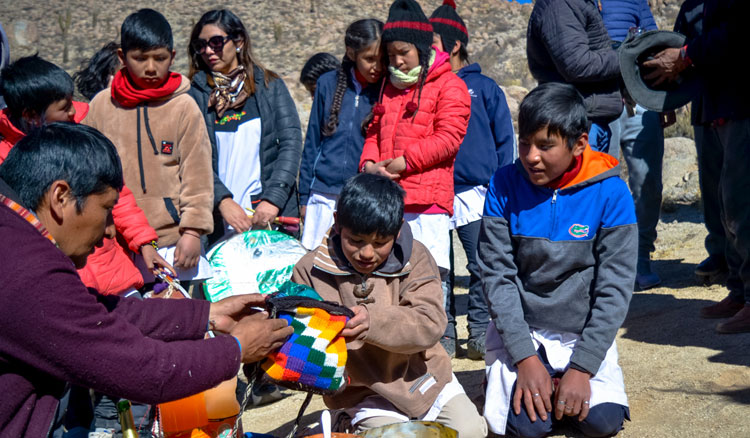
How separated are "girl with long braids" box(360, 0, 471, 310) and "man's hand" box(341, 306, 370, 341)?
5.09 feet

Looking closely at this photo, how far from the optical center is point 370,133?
4.73 meters

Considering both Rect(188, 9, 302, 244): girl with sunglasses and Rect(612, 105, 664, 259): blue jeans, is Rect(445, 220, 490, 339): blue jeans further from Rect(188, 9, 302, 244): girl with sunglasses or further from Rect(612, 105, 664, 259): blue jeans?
Rect(612, 105, 664, 259): blue jeans

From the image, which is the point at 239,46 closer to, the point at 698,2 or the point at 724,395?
the point at 698,2

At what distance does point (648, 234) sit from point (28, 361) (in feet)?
Answer: 16.7

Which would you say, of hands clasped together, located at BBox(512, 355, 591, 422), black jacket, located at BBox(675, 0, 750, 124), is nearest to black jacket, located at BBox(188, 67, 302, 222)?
hands clasped together, located at BBox(512, 355, 591, 422)

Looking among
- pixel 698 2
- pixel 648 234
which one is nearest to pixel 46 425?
pixel 698 2

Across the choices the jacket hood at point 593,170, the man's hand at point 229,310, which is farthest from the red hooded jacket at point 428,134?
the man's hand at point 229,310

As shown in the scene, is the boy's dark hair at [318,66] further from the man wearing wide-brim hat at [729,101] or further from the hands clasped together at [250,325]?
the hands clasped together at [250,325]

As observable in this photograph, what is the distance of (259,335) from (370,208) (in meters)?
0.81

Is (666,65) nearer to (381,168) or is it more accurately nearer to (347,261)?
(381,168)

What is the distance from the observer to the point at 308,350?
265 cm

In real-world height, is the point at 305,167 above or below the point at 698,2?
below

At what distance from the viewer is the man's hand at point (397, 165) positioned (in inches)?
171

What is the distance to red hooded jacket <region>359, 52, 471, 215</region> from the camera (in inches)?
172
